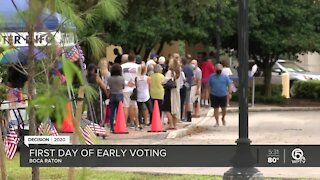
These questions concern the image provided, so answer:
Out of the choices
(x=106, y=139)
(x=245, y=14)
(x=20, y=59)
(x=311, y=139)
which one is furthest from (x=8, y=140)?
(x=311, y=139)

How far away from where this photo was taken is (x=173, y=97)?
17.2 meters

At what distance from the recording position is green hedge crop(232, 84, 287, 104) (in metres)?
28.1

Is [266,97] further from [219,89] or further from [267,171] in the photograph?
[267,171]

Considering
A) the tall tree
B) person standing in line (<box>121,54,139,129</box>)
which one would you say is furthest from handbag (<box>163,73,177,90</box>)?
the tall tree

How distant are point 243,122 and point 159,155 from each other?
1.05m

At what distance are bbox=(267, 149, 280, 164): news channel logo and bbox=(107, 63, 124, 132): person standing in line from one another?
7795mm

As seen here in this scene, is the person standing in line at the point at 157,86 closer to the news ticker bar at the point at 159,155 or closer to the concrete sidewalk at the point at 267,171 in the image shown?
the concrete sidewalk at the point at 267,171

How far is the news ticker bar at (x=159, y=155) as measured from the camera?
7934 millimetres

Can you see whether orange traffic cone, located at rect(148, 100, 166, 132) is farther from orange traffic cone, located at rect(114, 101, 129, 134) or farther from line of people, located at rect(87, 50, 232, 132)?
orange traffic cone, located at rect(114, 101, 129, 134)

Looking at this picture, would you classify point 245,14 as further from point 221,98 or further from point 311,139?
point 221,98

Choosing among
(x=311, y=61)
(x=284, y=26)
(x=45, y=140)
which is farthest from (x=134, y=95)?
(x=311, y=61)

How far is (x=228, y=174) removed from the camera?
8211 millimetres

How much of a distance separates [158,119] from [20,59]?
8.88 meters

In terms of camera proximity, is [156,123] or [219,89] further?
[219,89]
